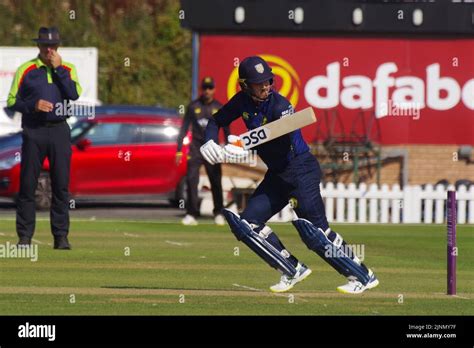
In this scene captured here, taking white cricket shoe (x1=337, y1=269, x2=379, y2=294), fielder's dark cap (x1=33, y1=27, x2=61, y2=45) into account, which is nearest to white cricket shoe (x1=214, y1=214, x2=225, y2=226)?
fielder's dark cap (x1=33, y1=27, x2=61, y2=45)

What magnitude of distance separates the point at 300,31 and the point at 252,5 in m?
1.03

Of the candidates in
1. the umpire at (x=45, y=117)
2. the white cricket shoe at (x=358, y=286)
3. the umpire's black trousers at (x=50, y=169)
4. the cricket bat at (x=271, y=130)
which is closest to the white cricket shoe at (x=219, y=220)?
the umpire's black trousers at (x=50, y=169)

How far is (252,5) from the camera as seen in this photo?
26.8 metres

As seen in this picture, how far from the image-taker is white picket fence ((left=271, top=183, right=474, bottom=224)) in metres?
24.0

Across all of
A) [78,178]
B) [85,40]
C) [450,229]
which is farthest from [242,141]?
[85,40]

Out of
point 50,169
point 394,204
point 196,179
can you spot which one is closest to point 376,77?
point 394,204

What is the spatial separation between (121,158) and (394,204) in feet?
15.9

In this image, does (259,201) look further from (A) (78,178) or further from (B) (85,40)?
(B) (85,40)

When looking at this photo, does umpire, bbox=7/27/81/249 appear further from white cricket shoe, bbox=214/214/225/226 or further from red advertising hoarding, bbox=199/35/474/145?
red advertising hoarding, bbox=199/35/474/145

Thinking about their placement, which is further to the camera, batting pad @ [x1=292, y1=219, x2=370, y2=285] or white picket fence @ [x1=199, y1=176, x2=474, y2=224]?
white picket fence @ [x1=199, y1=176, x2=474, y2=224]

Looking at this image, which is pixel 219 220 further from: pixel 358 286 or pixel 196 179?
pixel 358 286

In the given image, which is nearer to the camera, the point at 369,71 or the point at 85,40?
the point at 369,71

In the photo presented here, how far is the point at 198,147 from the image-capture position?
2175 cm
